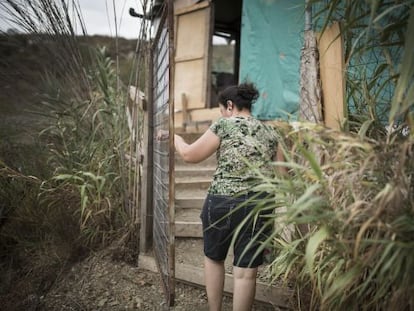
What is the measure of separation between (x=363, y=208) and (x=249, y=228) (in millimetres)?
856

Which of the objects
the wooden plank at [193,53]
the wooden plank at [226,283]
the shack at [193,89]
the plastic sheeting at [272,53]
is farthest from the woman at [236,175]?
the wooden plank at [193,53]

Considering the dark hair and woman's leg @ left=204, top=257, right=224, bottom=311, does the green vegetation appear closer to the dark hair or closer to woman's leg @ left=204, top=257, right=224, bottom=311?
woman's leg @ left=204, top=257, right=224, bottom=311

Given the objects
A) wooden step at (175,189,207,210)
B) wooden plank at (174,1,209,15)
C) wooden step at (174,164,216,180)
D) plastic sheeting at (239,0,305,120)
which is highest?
wooden plank at (174,1,209,15)

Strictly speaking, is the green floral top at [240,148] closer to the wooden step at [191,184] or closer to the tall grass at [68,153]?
the tall grass at [68,153]

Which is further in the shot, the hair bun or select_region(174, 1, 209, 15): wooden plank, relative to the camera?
select_region(174, 1, 209, 15): wooden plank

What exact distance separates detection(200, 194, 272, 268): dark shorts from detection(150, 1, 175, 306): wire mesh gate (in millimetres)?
272

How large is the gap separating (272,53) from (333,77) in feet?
9.26

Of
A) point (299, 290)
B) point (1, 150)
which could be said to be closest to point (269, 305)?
point (299, 290)

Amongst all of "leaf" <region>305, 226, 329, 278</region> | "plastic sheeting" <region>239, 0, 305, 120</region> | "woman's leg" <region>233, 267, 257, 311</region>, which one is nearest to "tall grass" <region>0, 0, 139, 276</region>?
"woman's leg" <region>233, 267, 257, 311</region>

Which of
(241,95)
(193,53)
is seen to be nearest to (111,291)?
(241,95)

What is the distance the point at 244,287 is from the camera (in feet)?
7.13

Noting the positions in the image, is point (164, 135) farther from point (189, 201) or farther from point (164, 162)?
point (189, 201)

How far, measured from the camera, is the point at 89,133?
3719mm

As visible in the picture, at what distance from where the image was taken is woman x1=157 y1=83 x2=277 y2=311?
213cm
